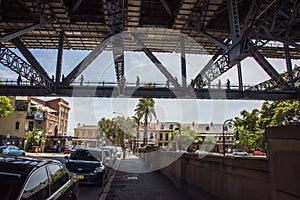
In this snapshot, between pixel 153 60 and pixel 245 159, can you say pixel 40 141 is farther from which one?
pixel 245 159

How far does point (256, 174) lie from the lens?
479cm

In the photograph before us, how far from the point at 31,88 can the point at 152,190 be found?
64.3ft

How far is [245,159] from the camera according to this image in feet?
17.4

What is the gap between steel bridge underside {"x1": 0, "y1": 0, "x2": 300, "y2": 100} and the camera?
21344 millimetres

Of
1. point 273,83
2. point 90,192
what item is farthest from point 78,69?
point 273,83

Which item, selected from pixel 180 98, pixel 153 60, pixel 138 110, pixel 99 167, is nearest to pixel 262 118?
pixel 138 110

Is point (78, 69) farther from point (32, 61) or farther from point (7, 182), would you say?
point (7, 182)

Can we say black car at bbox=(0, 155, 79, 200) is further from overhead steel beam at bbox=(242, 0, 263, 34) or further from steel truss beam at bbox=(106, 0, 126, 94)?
steel truss beam at bbox=(106, 0, 126, 94)

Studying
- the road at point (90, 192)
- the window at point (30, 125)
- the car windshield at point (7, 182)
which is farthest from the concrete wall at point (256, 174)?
the window at point (30, 125)

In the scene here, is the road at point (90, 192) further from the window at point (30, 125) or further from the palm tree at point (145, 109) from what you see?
the window at point (30, 125)

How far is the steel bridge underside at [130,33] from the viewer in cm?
2134

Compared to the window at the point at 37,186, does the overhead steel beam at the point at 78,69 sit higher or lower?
higher

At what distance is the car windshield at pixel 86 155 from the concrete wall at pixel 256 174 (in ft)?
17.0

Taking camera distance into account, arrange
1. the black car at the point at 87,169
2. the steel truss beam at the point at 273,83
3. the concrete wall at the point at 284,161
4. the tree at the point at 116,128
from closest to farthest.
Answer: the concrete wall at the point at 284,161, the black car at the point at 87,169, the steel truss beam at the point at 273,83, the tree at the point at 116,128
